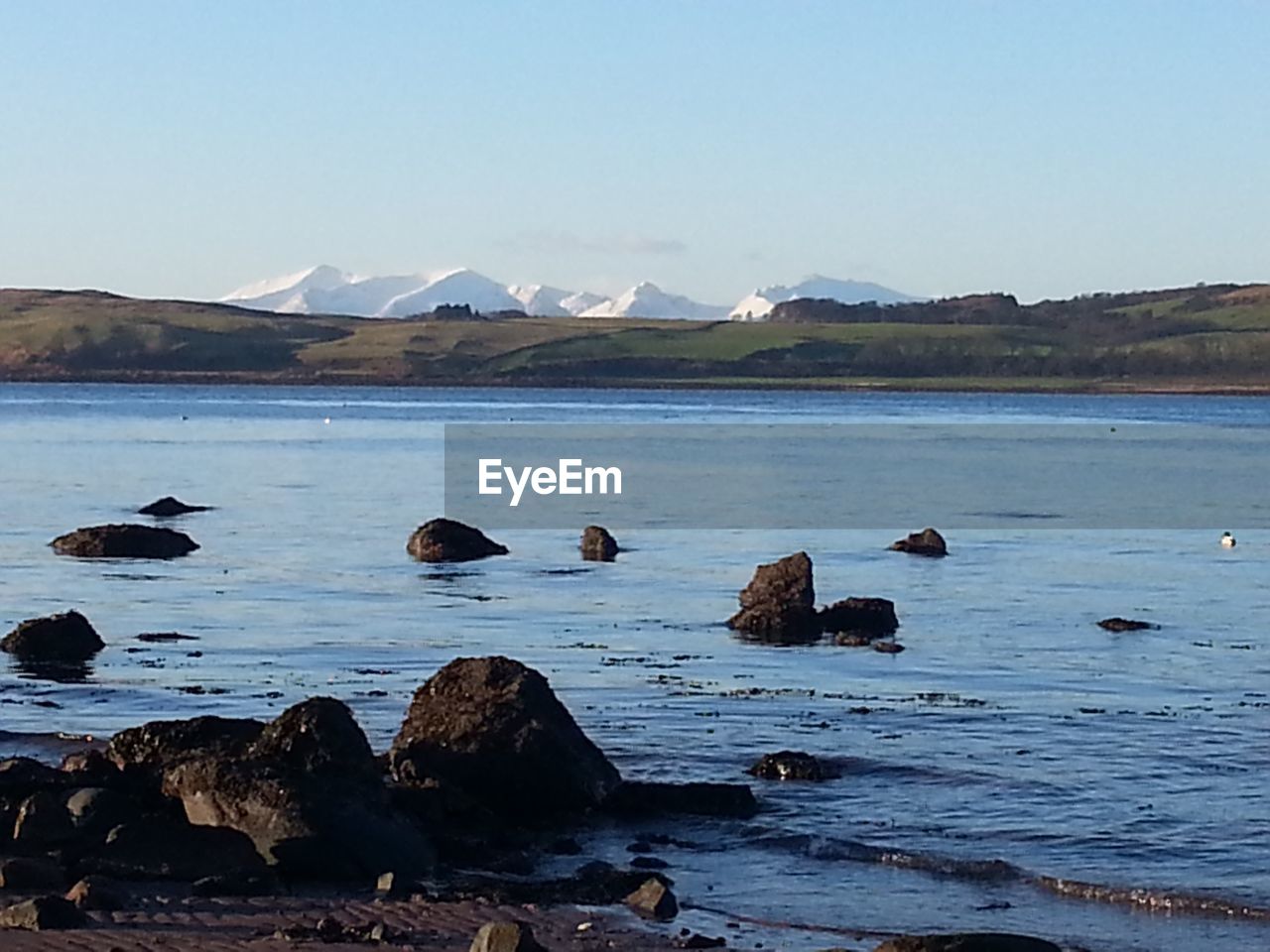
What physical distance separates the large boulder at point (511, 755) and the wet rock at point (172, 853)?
2.53 meters

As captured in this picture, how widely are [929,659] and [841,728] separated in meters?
6.92

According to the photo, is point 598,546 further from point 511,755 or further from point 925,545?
point 511,755

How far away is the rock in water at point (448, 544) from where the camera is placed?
49.4 meters

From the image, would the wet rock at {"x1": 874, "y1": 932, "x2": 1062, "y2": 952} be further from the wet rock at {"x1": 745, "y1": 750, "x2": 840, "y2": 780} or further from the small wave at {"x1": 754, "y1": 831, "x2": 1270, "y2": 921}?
the wet rock at {"x1": 745, "y1": 750, "x2": 840, "y2": 780}

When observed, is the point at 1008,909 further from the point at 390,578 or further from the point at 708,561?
the point at 708,561

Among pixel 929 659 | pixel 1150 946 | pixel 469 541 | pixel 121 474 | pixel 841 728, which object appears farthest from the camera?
pixel 121 474

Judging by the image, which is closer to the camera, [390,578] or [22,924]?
[22,924]

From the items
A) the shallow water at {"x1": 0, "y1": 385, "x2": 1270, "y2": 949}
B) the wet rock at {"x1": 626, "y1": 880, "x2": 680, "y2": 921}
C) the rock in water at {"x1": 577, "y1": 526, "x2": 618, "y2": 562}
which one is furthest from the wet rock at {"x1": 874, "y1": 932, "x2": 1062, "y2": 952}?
the rock in water at {"x1": 577, "y1": 526, "x2": 618, "y2": 562}

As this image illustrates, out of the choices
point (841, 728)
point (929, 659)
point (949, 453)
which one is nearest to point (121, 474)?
point (949, 453)

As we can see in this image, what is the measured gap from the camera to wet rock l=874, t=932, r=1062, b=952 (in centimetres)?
1554

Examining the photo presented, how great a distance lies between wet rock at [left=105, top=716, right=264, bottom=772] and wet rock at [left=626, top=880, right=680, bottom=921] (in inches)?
172

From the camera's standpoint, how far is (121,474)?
3342 inches

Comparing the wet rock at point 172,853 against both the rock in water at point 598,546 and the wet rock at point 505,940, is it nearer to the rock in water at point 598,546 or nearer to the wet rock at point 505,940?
the wet rock at point 505,940

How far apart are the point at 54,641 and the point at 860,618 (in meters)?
12.6
